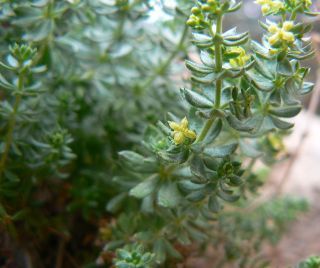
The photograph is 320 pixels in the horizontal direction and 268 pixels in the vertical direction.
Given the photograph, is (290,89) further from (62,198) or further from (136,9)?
(62,198)

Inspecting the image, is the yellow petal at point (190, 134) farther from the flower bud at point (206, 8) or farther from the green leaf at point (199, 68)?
the flower bud at point (206, 8)

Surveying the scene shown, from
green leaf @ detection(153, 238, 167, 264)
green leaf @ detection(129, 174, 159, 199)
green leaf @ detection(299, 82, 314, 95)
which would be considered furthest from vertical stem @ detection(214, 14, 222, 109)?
green leaf @ detection(153, 238, 167, 264)

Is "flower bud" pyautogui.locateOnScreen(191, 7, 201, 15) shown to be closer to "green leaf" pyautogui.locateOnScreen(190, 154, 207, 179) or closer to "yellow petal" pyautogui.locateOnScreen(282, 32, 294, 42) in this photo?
"yellow petal" pyautogui.locateOnScreen(282, 32, 294, 42)

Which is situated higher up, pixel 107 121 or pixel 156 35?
pixel 156 35

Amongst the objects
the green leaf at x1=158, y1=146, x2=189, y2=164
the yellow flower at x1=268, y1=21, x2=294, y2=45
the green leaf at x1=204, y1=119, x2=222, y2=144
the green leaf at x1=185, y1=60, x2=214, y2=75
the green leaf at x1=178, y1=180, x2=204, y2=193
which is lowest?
the green leaf at x1=178, y1=180, x2=204, y2=193

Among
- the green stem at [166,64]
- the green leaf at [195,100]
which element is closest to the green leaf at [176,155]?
the green leaf at [195,100]

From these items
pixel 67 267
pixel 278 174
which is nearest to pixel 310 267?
pixel 67 267
